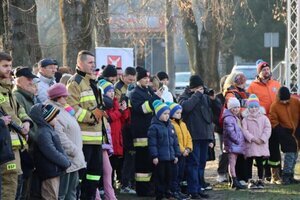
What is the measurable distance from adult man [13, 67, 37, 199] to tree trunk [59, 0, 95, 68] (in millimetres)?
7060

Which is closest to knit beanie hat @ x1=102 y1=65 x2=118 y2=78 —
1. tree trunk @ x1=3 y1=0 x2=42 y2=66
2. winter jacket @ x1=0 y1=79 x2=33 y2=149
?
tree trunk @ x1=3 y1=0 x2=42 y2=66

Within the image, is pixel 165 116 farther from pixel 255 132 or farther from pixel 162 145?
pixel 255 132

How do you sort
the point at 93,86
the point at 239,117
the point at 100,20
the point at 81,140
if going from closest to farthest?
the point at 81,140, the point at 93,86, the point at 239,117, the point at 100,20

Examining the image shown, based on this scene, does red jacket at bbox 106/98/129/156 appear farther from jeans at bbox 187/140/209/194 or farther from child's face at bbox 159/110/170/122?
jeans at bbox 187/140/209/194

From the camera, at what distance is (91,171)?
11.2 metres

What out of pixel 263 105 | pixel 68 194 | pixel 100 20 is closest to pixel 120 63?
pixel 263 105

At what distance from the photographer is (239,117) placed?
46.7 feet

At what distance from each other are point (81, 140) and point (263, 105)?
217 inches

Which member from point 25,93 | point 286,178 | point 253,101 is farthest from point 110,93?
point 286,178

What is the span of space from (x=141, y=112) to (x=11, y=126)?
12.1 feet

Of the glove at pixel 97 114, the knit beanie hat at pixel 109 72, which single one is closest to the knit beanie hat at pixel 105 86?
the knit beanie hat at pixel 109 72

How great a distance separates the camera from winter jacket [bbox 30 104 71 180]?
9867 mm

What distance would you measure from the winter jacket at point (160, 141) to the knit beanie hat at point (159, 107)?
0.12m

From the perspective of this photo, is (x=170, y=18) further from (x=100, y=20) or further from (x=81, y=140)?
(x=81, y=140)
